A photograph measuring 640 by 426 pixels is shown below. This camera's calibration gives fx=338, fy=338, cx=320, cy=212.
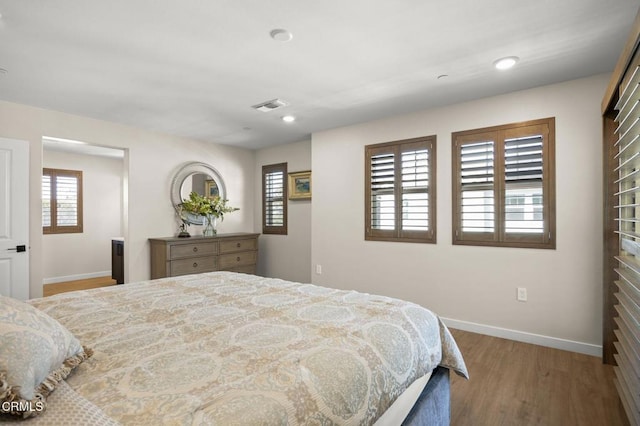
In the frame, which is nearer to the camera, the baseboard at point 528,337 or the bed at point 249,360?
the bed at point 249,360

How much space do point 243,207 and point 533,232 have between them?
425 cm

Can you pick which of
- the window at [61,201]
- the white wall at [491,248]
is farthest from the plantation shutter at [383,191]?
the window at [61,201]

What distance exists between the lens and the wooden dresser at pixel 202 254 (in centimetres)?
427

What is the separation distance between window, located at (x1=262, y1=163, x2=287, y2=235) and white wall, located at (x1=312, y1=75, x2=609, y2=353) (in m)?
1.09

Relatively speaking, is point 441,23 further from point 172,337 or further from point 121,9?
point 172,337

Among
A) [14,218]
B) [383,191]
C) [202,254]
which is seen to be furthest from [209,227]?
[383,191]

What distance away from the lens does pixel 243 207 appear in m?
5.80

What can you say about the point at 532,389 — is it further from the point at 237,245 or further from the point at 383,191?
the point at 237,245

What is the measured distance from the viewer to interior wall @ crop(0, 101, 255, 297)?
353cm

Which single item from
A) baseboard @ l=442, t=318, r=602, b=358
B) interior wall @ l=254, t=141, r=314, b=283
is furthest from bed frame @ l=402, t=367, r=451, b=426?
interior wall @ l=254, t=141, r=314, b=283

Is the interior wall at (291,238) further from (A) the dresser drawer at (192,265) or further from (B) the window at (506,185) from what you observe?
(B) the window at (506,185)

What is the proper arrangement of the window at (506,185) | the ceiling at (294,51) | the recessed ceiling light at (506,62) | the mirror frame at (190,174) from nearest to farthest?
the ceiling at (294,51), the recessed ceiling light at (506,62), the window at (506,185), the mirror frame at (190,174)

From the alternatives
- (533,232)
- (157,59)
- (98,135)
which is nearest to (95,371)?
(157,59)

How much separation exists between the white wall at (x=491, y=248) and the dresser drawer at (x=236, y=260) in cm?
128
